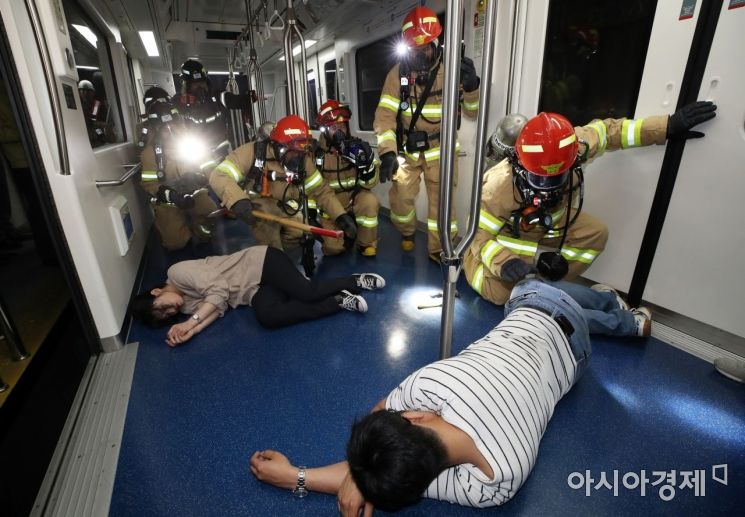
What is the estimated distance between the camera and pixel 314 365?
7.45 feet

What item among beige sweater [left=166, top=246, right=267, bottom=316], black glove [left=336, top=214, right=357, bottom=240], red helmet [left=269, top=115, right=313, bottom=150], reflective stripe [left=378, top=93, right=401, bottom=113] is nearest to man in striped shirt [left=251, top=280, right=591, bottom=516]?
beige sweater [left=166, top=246, right=267, bottom=316]

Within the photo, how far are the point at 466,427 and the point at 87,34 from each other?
5565mm

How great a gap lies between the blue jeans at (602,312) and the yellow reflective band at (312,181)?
235 cm

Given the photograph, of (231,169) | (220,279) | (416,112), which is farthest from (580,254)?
(231,169)

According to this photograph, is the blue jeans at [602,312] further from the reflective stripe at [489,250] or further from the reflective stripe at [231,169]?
the reflective stripe at [231,169]

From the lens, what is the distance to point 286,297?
9.39 feet

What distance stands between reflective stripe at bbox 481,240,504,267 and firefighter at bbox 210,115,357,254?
1325mm

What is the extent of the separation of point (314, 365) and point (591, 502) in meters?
1.47

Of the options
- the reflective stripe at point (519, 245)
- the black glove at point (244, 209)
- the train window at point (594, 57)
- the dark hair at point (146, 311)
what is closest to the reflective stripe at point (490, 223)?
the reflective stripe at point (519, 245)

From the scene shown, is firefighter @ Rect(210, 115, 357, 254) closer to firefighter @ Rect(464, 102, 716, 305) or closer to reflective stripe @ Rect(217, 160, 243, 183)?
reflective stripe @ Rect(217, 160, 243, 183)

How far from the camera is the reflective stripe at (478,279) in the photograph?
2.90 meters

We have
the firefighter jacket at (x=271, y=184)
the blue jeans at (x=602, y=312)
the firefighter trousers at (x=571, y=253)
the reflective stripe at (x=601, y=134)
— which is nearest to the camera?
the blue jeans at (x=602, y=312)

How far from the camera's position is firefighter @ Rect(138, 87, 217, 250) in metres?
3.97

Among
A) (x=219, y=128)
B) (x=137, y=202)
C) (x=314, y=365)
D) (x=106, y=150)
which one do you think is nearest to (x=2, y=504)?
(x=314, y=365)
